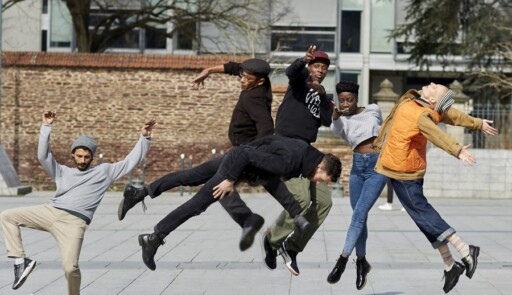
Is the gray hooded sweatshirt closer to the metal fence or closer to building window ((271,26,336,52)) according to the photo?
the metal fence

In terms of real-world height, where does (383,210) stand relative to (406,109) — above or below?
below

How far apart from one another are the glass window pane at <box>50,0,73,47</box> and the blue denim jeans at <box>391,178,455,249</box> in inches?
1343

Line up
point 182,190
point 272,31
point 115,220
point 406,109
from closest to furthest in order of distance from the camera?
point 406,109 → point 115,220 → point 182,190 → point 272,31

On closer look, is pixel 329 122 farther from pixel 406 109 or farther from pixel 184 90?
→ pixel 184 90

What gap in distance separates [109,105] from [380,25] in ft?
66.0

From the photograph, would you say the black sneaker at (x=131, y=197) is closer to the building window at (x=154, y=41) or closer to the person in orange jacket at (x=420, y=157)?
the person in orange jacket at (x=420, y=157)

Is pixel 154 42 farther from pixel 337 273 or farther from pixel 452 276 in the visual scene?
pixel 452 276

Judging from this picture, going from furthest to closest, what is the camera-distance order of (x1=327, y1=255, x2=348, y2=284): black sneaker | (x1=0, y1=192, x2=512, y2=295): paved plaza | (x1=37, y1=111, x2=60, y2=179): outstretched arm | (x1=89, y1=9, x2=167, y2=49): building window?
(x1=89, y1=9, x2=167, y2=49): building window → (x1=0, y1=192, x2=512, y2=295): paved plaza → (x1=327, y1=255, x2=348, y2=284): black sneaker → (x1=37, y1=111, x2=60, y2=179): outstretched arm

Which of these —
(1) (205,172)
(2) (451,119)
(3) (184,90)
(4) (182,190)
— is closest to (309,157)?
(1) (205,172)

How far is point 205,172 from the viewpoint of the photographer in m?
10.6

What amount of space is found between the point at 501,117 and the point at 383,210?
6637 mm

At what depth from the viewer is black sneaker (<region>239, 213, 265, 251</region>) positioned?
32.9ft

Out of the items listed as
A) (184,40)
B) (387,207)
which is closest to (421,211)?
(387,207)

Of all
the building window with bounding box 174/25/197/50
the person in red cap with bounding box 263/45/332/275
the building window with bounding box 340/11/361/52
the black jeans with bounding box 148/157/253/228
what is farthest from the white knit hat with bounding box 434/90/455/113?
the building window with bounding box 340/11/361/52
